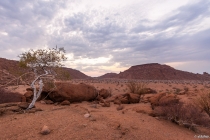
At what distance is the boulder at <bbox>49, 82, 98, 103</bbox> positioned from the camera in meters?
11.4

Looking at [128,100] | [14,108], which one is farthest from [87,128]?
[128,100]

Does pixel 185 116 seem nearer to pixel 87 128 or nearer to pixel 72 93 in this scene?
pixel 87 128

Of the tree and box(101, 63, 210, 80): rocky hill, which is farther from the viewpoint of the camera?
box(101, 63, 210, 80): rocky hill

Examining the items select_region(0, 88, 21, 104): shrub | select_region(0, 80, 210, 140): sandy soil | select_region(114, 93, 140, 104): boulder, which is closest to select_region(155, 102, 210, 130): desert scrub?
select_region(0, 80, 210, 140): sandy soil

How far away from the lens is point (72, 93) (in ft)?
38.9

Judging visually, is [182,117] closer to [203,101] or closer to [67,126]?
[203,101]

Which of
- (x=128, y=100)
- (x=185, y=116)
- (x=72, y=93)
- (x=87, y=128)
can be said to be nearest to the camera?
(x=87, y=128)

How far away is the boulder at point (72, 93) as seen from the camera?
37.4 ft

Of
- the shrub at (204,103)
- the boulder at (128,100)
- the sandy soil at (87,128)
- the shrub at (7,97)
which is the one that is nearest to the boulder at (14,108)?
the sandy soil at (87,128)

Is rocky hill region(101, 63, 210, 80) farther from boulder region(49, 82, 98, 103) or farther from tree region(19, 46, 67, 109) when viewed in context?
tree region(19, 46, 67, 109)

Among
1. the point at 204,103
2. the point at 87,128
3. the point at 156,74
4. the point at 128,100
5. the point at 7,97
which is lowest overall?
the point at 87,128

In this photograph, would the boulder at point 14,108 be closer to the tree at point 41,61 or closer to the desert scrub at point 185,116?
the tree at point 41,61

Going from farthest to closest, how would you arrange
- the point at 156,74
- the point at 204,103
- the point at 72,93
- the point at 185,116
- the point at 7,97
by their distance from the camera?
1. the point at 156,74
2. the point at 72,93
3. the point at 7,97
4. the point at 204,103
5. the point at 185,116

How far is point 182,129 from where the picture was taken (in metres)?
6.80
